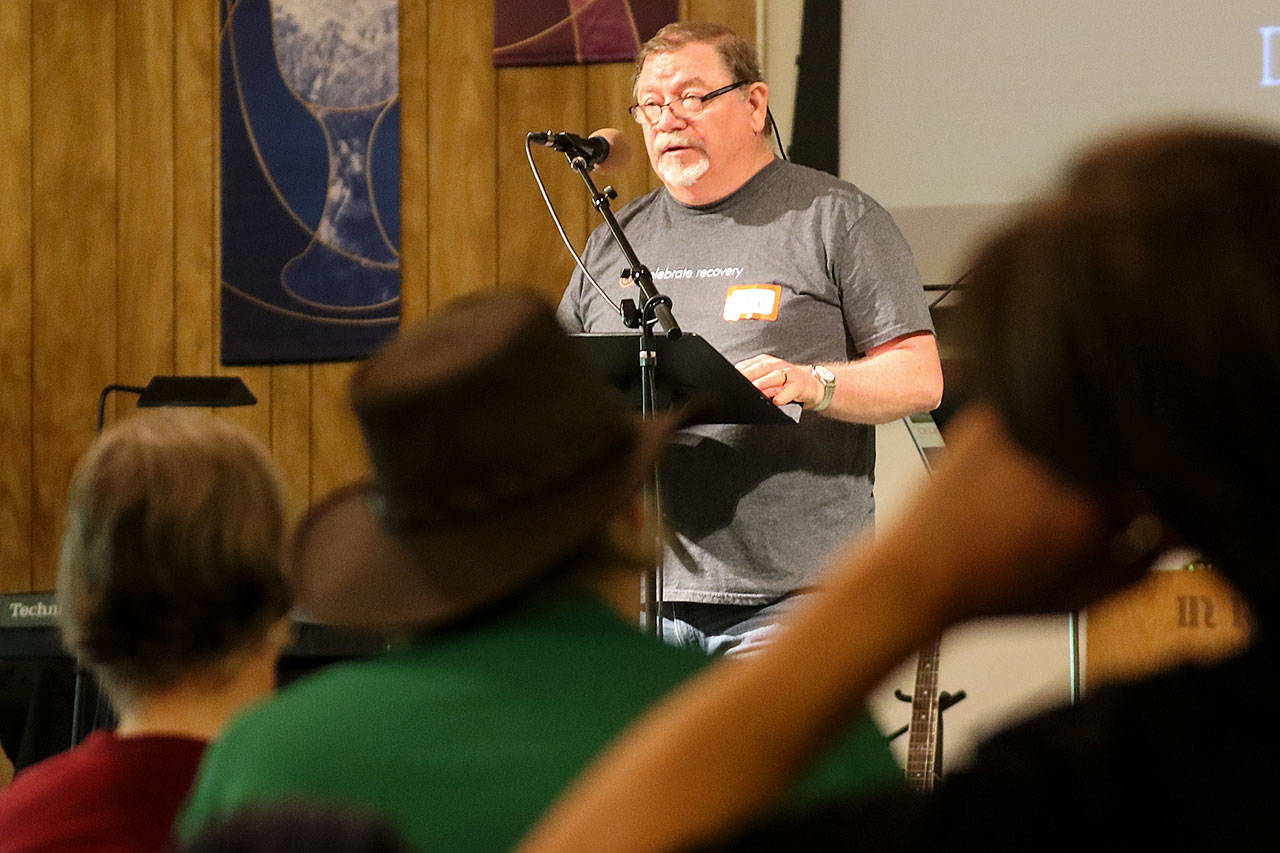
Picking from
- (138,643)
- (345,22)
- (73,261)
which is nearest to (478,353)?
(138,643)

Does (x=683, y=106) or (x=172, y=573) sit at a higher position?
(x=683, y=106)

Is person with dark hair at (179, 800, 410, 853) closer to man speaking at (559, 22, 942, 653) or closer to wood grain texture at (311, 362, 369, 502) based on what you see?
man speaking at (559, 22, 942, 653)

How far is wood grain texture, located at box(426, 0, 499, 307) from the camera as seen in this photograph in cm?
408

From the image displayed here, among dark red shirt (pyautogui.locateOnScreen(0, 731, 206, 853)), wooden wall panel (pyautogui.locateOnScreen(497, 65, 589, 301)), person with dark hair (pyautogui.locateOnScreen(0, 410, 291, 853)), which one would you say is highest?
wooden wall panel (pyautogui.locateOnScreen(497, 65, 589, 301))

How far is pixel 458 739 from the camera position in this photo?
0.77m

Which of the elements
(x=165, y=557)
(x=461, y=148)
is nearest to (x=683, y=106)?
(x=461, y=148)

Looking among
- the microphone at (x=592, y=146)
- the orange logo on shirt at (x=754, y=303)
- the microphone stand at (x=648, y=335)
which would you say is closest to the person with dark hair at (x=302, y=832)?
the microphone stand at (x=648, y=335)

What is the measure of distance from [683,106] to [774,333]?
50cm

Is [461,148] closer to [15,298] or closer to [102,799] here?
[15,298]

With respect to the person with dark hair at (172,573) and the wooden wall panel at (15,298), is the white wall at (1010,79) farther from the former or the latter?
the person with dark hair at (172,573)

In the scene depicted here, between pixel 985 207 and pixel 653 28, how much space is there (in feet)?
3.34

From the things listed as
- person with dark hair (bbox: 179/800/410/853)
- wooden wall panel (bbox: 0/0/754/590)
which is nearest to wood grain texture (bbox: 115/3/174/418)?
wooden wall panel (bbox: 0/0/754/590)

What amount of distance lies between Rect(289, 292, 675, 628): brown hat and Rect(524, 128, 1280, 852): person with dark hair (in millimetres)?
353

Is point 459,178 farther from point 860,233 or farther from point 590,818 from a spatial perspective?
point 590,818
